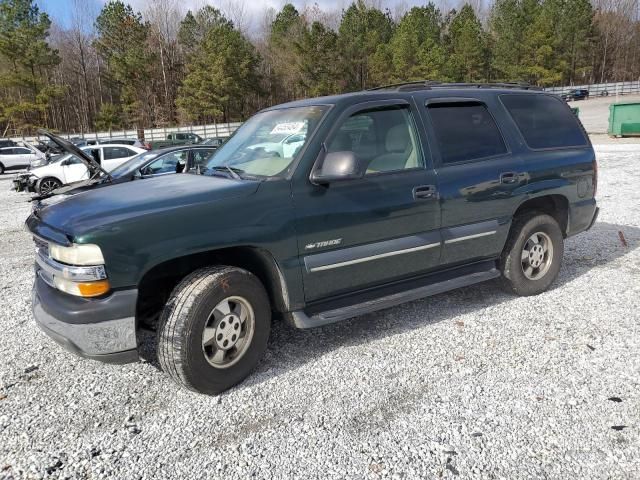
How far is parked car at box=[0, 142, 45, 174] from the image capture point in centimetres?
2506

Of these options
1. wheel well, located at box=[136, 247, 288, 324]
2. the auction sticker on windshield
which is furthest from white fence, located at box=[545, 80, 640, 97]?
wheel well, located at box=[136, 247, 288, 324]

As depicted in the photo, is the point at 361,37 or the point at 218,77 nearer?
the point at 218,77

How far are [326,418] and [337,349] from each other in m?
0.90

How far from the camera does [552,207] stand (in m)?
4.91

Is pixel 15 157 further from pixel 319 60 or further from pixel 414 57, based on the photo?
pixel 414 57

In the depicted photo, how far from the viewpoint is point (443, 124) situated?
4.05m

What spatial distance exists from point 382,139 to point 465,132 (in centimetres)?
84

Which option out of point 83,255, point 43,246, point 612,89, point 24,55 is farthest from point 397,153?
point 612,89

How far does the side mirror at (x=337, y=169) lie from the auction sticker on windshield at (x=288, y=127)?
1.39 feet

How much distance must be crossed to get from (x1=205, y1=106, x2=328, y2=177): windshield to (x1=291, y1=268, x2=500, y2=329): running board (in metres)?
1.01

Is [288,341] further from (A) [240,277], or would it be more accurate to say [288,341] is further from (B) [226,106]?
(B) [226,106]

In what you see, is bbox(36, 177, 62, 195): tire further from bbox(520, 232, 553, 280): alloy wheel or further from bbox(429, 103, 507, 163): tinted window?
bbox(520, 232, 553, 280): alloy wheel

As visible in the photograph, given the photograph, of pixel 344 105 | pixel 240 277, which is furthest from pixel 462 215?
pixel 240 277

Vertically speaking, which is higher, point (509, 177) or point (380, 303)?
point (509, 177)
